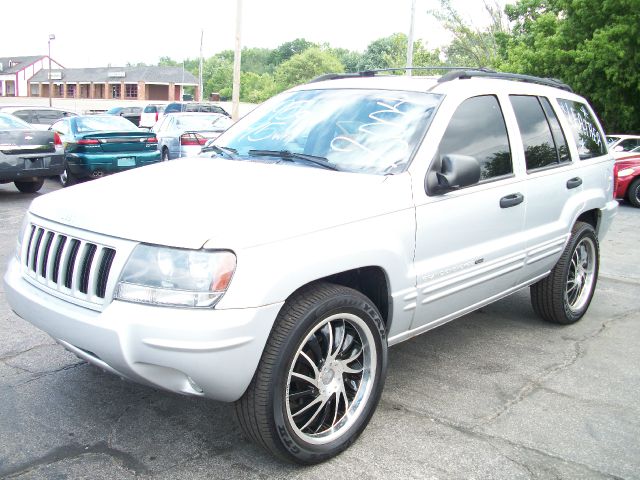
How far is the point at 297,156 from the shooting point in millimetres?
3803

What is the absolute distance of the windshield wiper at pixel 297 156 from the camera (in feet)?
12.0

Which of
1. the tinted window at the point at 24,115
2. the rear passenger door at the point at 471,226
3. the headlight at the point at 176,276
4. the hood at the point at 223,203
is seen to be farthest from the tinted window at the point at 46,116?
the headlight at the point at 176,276

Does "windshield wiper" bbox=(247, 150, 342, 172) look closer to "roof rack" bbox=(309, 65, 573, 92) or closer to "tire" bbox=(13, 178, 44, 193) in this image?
"roof rack" bbox=(309, 65, 573, 92)

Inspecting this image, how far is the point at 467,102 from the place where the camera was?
13.2 feet

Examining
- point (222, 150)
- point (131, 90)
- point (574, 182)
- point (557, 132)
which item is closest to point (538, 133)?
point (557, 132)

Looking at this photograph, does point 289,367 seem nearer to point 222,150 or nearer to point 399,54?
point 222,150

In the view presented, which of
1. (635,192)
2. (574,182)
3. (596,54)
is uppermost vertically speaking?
(596,54)

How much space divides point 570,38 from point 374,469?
20074 mm

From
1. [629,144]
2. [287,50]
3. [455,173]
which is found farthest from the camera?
[287,50]

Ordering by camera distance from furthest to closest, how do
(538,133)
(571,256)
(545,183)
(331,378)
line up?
(571,256)
(538,133)
(545,183)
(331,378)

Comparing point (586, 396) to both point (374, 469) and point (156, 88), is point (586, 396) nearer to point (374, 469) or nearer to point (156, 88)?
point (374, 469)

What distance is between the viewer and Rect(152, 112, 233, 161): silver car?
564 inches

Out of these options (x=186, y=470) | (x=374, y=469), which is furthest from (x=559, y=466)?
(x=186, y=470)

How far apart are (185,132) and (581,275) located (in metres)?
10.8
